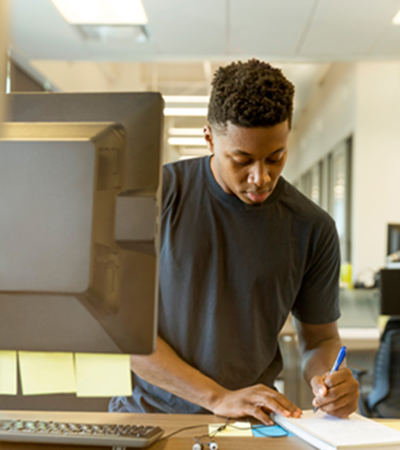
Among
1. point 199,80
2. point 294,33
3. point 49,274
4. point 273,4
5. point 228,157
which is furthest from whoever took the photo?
point 199,80

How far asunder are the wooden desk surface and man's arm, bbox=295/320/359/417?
0.12 m

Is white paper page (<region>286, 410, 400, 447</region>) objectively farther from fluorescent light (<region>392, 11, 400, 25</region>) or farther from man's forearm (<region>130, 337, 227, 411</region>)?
fluorescent light (<region>392, 11, 400, 25</region>)

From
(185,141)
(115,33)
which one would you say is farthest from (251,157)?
(185,141)

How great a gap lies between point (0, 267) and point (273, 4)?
116 inches

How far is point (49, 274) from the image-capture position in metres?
0.68

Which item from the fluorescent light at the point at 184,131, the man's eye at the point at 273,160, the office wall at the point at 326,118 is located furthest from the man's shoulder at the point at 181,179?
the fluorescent light at the point at 184,131

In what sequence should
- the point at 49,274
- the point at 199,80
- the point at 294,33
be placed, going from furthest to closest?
the point at 199,80 → the point at 294,33 → the point at 49,274

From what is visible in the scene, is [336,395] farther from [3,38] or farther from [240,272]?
[3,38]

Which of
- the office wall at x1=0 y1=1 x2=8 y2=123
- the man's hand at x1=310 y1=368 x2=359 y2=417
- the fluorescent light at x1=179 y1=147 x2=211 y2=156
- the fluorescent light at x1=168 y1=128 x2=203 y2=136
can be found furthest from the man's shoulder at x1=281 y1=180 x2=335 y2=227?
the fluorescent light at x1=179 y1=147 x2=211 y2=156

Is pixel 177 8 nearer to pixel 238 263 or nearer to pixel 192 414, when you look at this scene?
pixel 238 263

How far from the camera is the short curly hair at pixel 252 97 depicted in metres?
0.96

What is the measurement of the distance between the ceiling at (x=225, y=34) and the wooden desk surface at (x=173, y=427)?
261cm

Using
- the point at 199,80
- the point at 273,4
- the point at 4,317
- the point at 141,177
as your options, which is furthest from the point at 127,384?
the point at 199,80

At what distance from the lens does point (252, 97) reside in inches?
38.1
